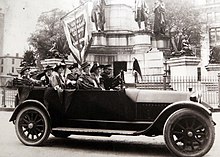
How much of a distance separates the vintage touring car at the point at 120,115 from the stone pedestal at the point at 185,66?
737 centimetres

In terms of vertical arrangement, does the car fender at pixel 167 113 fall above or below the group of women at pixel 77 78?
below

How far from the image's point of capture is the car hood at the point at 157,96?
11.0 feet

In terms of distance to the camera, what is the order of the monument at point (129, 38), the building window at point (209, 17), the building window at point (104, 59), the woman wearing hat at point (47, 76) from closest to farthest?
1. the woman wearing hat at point (47, 76)
2. the building window at point (209, 17)
3. the building window at point (104, 59)
4. the monument at point (129, 38)

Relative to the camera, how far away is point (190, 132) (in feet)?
10.3

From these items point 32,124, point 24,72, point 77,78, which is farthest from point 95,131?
point 24,72

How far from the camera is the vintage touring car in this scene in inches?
123

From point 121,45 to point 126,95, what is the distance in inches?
396

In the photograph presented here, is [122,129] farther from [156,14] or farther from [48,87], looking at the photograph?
[156,14]

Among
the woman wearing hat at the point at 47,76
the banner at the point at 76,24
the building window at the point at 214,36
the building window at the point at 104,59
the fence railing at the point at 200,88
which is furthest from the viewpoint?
the building window at the point at 104,59

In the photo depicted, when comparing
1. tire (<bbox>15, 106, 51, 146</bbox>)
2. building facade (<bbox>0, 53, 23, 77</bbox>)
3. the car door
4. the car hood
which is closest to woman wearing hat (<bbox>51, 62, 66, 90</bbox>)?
the car door

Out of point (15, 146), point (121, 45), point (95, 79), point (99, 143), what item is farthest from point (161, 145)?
point (121, 45)

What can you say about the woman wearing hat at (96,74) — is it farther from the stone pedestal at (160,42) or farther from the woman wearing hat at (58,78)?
the stone pedestal at (160,42)

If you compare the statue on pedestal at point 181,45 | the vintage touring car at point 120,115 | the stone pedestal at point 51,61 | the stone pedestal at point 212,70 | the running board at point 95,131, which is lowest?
the running board at point 95,131

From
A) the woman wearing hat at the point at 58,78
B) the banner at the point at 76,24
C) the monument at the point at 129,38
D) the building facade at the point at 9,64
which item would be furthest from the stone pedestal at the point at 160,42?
the woman wearing hat at the point at 58,78
